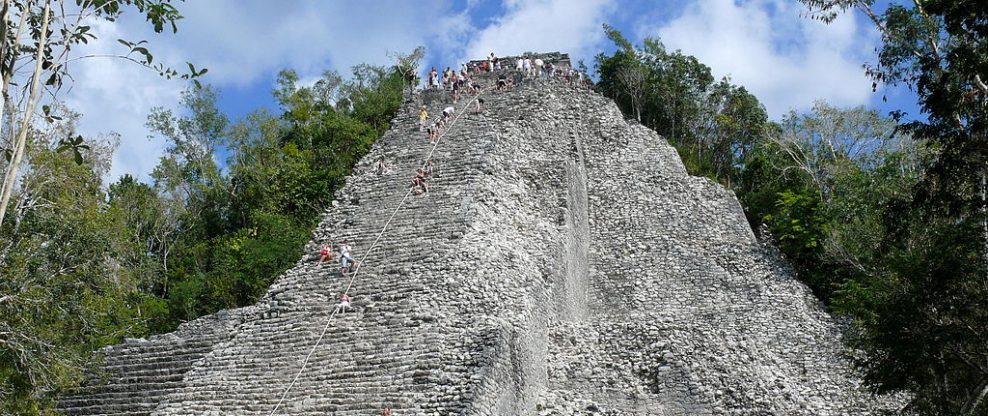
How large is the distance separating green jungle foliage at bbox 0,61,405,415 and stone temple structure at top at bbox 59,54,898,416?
68.3 inches

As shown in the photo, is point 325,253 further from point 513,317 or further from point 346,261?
point 513,317

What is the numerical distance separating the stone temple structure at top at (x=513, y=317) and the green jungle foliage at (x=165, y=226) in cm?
174

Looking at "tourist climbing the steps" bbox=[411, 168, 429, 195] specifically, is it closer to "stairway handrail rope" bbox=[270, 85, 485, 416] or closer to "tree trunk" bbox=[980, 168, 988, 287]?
"stairway handrail rope" bbox=[270, 85, 485, 416]

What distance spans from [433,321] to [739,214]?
865 centimetres

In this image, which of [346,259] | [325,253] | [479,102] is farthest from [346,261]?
[479,102]

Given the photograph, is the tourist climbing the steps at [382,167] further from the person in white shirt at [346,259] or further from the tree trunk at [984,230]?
the tree trunk at [984,230]

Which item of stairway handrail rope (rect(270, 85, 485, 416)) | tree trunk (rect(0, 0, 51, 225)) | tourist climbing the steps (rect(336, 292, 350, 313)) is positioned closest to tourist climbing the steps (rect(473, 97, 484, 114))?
stairway handrail rope (rect(270, 85, 485, 416))

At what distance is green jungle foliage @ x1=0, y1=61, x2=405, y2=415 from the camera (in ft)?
46.8

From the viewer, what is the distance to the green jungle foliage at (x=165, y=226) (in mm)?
14258

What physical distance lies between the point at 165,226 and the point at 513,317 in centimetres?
1614

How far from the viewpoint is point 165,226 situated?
2869 centimetres

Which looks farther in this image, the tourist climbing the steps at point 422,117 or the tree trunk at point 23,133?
the tourist climbing the steps at point 422,117

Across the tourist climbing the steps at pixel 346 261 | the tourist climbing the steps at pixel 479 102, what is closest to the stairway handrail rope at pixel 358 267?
the tourist climbing the steps at pixel 346 261

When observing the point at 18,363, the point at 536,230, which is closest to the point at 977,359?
the point at 536,230
